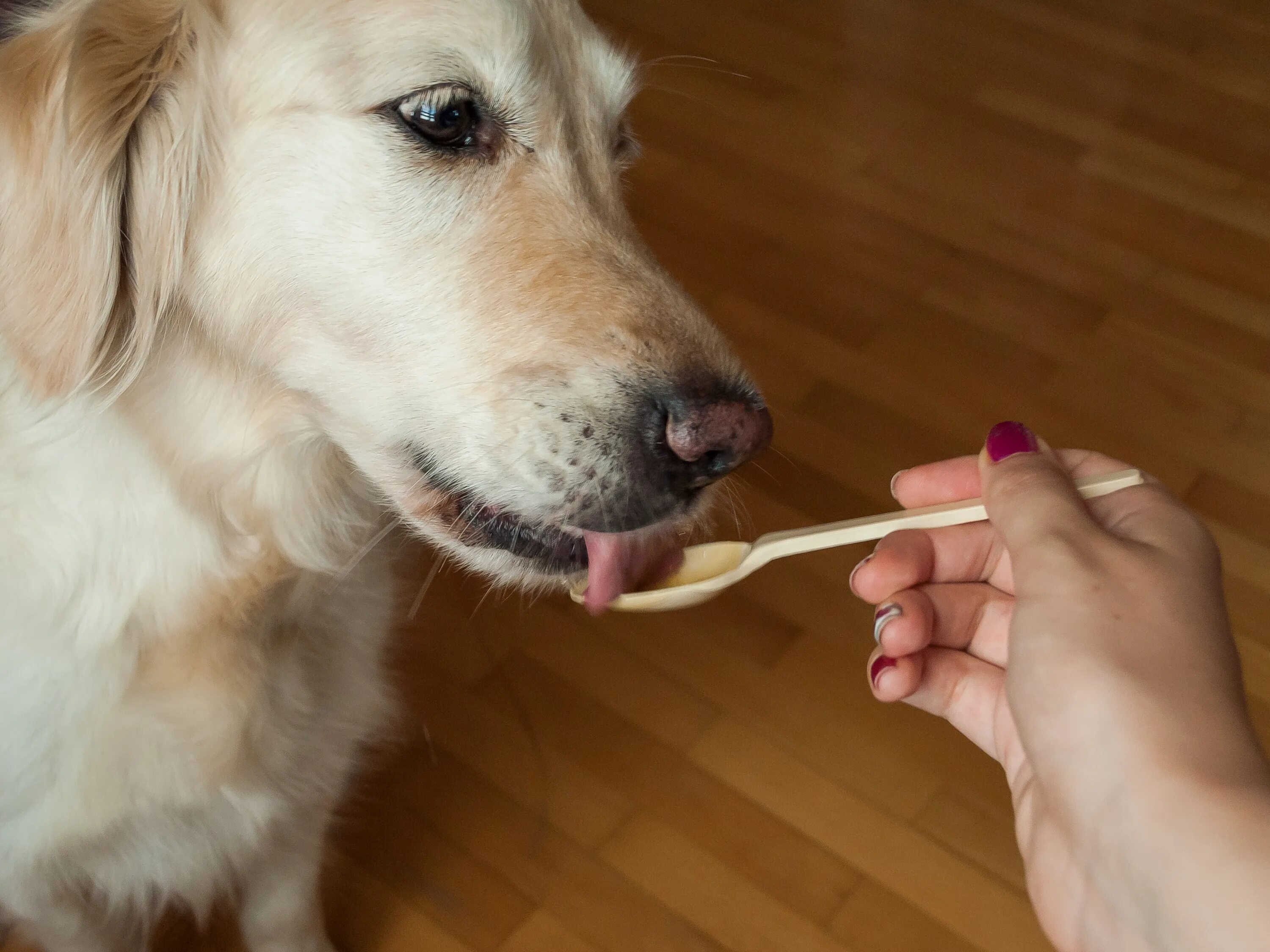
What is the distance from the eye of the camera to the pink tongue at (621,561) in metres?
1.09

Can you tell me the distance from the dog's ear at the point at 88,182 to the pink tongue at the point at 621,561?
0.43 metres

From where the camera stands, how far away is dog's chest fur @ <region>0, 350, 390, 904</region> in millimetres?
1071

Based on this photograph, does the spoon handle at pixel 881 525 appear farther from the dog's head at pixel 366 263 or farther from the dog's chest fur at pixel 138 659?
the dog's chest fur at pixel 138 659

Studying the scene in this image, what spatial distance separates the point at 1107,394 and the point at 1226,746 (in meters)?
1.57

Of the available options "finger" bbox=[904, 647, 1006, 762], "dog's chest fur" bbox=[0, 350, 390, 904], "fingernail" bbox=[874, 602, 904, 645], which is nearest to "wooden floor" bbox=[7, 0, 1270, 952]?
"dog's chest fur" bbox=[0, 350, 390, 904]

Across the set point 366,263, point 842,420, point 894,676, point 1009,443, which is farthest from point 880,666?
point 842,420

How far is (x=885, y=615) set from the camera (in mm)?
1109

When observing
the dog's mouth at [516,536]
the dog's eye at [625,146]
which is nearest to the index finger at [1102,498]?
the dog's mouth at [516,536]

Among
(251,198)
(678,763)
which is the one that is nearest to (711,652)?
(678,763)

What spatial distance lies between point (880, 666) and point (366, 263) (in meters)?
0.58

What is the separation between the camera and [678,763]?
5.81ft

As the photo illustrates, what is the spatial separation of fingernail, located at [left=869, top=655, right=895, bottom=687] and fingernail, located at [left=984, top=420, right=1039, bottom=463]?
0.71ft

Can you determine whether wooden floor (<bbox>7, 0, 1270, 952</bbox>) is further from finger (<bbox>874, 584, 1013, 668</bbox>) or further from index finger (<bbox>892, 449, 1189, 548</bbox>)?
index finger (<bbox>892, 449, 1189, 548</bbox>)

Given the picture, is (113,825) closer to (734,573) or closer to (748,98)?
(734,573)
